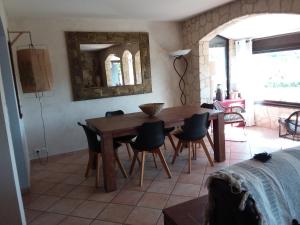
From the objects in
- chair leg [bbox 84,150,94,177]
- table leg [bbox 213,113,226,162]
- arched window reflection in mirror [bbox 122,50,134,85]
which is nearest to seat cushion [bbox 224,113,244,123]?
table leg [bbox 213,113,226,162]

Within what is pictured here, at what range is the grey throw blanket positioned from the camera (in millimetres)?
1169

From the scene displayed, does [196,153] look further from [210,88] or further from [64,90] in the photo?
[64,90]

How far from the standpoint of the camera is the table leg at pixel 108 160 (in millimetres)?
2906

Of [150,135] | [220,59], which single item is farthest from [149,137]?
[220,59]

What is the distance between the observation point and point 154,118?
3.46 meters

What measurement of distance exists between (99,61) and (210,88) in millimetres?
2322

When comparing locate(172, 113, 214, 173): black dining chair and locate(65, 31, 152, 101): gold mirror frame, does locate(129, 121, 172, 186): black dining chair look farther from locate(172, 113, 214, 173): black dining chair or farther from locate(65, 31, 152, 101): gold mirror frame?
locate(65, 31, 152, 101): gold mirror frame

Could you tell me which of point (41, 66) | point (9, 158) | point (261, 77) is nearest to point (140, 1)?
point (41, 66)

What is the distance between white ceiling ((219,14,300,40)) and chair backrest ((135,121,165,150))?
2497mm

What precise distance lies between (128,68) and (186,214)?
145 inches

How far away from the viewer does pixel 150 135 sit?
10.1 feet

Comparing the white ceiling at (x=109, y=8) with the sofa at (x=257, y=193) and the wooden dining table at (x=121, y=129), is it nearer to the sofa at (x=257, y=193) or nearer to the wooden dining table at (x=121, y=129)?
the wooden dining table at (x=121, y=129)

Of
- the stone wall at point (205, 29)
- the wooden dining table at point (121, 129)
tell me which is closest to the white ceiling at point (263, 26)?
the stone wall at point (205, 29)

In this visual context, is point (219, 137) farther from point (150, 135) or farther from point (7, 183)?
point (7, 183)
